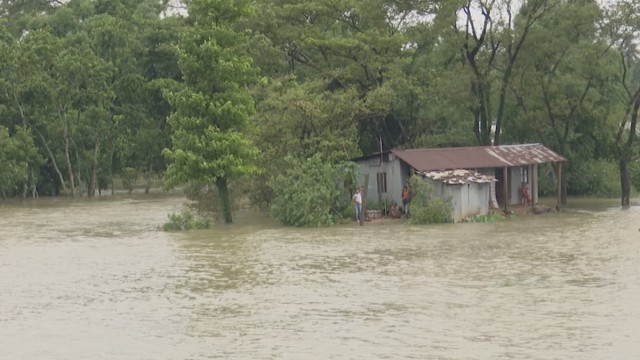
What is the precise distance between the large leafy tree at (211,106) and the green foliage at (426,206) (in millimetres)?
6393

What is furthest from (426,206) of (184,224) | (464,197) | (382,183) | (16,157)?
(16,157)

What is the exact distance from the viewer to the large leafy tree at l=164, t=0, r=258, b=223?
32.7 metres

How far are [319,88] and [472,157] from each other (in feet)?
26.0

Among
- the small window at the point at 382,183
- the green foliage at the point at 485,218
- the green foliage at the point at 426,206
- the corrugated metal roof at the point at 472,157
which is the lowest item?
the green foliage at the point at 485,218

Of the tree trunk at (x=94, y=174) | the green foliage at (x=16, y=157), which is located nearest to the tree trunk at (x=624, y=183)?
the tree trunk at (x=94, y=174)

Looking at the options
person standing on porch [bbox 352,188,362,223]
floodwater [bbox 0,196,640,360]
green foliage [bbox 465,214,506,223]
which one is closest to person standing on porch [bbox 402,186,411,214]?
person standing on porch [bbox 352,188,362,223]

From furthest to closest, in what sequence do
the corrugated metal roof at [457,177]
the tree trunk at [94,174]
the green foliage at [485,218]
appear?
1. the tree trunk at [94,174]
2. the green foliage at [485,218]
3. the corrugated metal roof at [457,177]

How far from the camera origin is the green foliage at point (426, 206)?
32438 millimetres

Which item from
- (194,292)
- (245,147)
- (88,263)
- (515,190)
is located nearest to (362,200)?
(245,147)

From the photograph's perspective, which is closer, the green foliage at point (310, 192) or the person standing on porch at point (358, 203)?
the green foliage at point (310, 192)

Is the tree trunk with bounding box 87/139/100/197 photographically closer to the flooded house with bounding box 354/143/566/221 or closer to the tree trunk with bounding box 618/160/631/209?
the flooded house with bounding box 354/143/566/221

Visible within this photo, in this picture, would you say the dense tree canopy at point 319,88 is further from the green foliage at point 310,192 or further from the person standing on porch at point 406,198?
the person standing on porch at point 406,198

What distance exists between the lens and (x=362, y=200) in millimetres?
32875

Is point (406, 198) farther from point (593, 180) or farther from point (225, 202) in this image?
point (593, 180)
